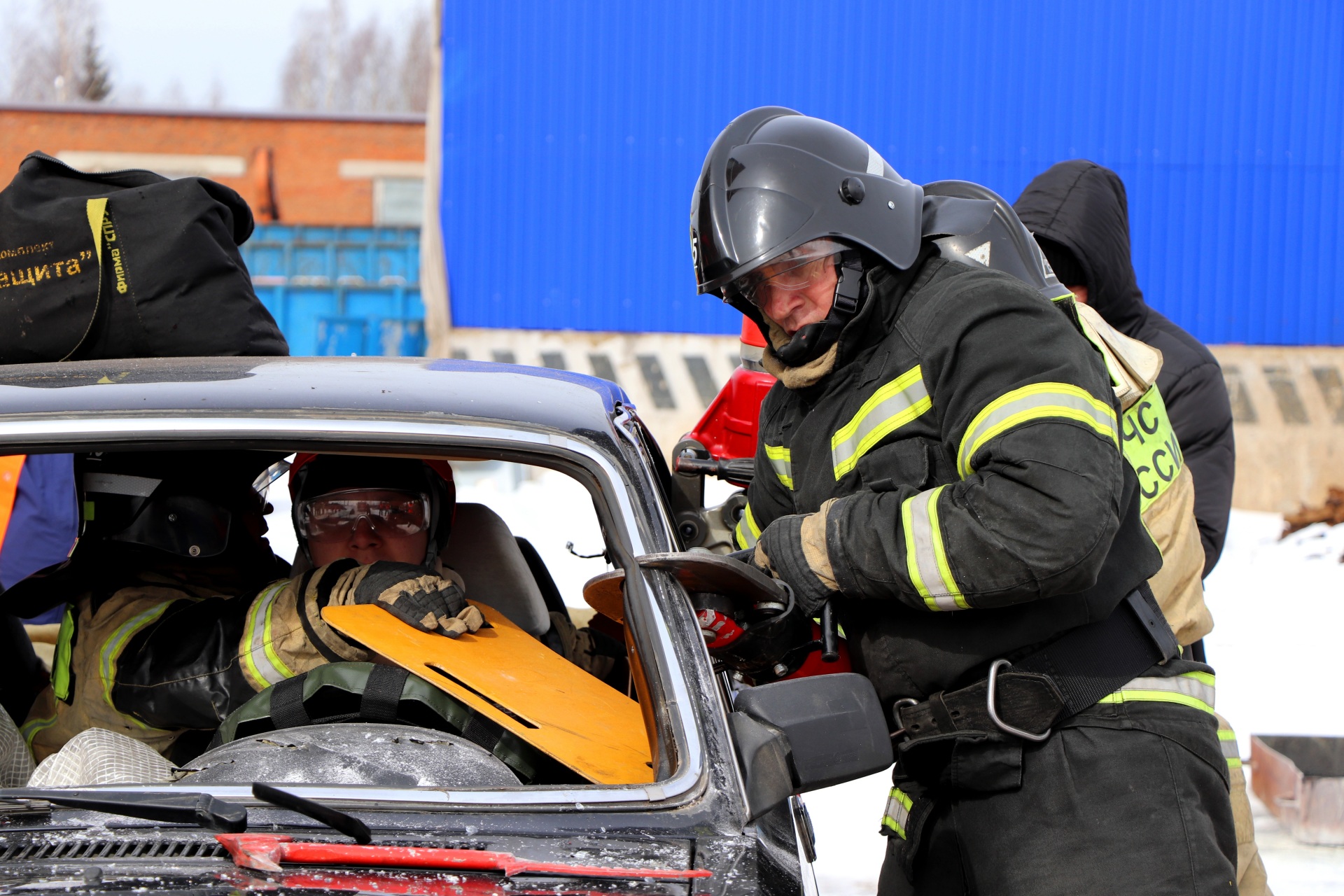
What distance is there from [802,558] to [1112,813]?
64 centimetres

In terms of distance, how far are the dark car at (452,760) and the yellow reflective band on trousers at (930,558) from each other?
0.24 m

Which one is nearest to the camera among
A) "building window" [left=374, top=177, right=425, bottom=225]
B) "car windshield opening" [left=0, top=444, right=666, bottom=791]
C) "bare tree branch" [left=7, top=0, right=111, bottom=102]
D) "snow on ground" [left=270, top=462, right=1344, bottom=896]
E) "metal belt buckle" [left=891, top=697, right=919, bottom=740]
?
"car windshield opening" [left=0, top=444, right=666, bottom=791]

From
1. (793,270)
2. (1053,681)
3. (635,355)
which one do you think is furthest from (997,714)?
(635,355)

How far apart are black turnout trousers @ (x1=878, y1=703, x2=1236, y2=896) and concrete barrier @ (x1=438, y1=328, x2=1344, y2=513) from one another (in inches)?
344

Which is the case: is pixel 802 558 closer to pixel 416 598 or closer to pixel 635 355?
pixel 416 598

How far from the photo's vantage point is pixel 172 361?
75.5 inches

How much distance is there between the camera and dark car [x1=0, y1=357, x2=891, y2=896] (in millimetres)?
1303

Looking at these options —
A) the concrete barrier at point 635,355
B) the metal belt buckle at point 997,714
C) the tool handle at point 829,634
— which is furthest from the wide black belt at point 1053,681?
the concrete barrier at point 635,355

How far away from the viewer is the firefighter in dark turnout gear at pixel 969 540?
67.7 inches

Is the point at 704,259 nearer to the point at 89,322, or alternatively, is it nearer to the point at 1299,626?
the point at 89,322

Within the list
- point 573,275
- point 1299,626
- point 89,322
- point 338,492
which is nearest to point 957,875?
point 338,492

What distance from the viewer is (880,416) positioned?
76.3 inches

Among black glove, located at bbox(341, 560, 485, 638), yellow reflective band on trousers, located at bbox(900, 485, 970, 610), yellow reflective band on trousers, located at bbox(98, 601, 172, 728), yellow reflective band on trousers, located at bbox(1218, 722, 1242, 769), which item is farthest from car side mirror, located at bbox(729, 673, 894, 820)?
yellow reflective band on trousers, located at bbox(98, 601, 172, 728)

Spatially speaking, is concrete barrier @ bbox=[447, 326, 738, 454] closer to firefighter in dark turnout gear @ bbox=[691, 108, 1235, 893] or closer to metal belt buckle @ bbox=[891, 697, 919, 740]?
firefighter in dark turnout gear @ bbox=[691, 108, 1235, 893]
